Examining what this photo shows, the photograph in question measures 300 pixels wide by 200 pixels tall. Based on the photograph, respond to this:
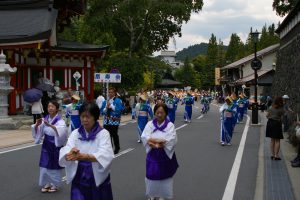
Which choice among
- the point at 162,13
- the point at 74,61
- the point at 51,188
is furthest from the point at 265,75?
the point at 51,188

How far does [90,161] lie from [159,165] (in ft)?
7.35

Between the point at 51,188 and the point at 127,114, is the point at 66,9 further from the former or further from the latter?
the point at 51,188

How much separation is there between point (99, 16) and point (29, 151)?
22.3 metres

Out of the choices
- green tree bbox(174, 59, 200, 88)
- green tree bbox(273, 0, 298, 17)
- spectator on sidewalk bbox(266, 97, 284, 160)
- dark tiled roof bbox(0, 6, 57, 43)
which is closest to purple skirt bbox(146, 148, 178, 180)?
spectator on sidewalk bbox(266, 97, 284, 160)

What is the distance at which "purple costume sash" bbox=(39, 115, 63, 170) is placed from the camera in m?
8.10

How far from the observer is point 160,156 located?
7.01 m

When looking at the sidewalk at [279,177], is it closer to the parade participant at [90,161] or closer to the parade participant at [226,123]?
the parade participant at [226,123]

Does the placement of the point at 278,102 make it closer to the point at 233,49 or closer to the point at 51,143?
the point at 51,143

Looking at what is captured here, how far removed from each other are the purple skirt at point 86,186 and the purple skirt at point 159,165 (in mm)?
1964

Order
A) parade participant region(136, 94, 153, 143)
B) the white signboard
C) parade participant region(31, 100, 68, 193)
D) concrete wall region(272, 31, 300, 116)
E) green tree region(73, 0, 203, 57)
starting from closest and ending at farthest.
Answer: parade participant region(31, 100, 68, 193) → parade participant region(136, 94, 153, 143) → concrete wall region(272, 31, 300, 116) → the white signboard → green tree region(73, 0, 203, 57)

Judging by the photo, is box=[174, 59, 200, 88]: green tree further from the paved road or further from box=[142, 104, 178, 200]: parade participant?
box=[142, 104, 178, 200]: parade participant

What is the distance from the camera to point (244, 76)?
64.7 m

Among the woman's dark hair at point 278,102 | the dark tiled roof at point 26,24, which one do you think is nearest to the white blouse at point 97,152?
the woman's dark hair at point 278,102

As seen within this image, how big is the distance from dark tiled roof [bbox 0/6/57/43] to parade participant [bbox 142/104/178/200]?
50.3 feet
